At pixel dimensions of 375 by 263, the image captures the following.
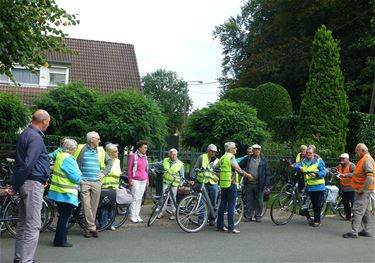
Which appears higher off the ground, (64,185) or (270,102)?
(270,102)

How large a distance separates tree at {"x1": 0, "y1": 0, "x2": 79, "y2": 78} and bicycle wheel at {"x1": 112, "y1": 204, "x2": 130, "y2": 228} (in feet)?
12.9

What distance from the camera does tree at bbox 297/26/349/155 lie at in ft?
68.1

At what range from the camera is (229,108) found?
1652cm

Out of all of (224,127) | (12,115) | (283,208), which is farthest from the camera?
(12,115)

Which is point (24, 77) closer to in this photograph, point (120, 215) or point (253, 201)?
point (120, 215)

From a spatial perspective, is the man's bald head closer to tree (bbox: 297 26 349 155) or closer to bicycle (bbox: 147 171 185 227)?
bicycle (bbox: 147 171 185 227)

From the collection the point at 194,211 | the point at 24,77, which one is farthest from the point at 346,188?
the point at 24,77

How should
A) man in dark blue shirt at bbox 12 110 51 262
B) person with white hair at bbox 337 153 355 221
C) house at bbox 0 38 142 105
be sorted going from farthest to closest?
house at bbox 0 38 142 105 < person with white hair at bbox 337 153 355 221 < man in dark blue shirt at bbox 12 110 51 262

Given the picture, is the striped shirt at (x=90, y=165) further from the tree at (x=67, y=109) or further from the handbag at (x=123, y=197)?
the tree at (x=67, y=109)

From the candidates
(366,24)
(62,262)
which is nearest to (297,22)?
(366,24)

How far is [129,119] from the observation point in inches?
657

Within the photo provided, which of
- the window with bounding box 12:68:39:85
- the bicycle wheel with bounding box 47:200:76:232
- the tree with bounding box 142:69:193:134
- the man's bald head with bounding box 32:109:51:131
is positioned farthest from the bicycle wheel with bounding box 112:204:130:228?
the tree with bounding box 142:69:193:134

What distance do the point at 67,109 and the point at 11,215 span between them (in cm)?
1026

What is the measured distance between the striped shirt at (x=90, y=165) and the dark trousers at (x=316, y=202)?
212 inches
